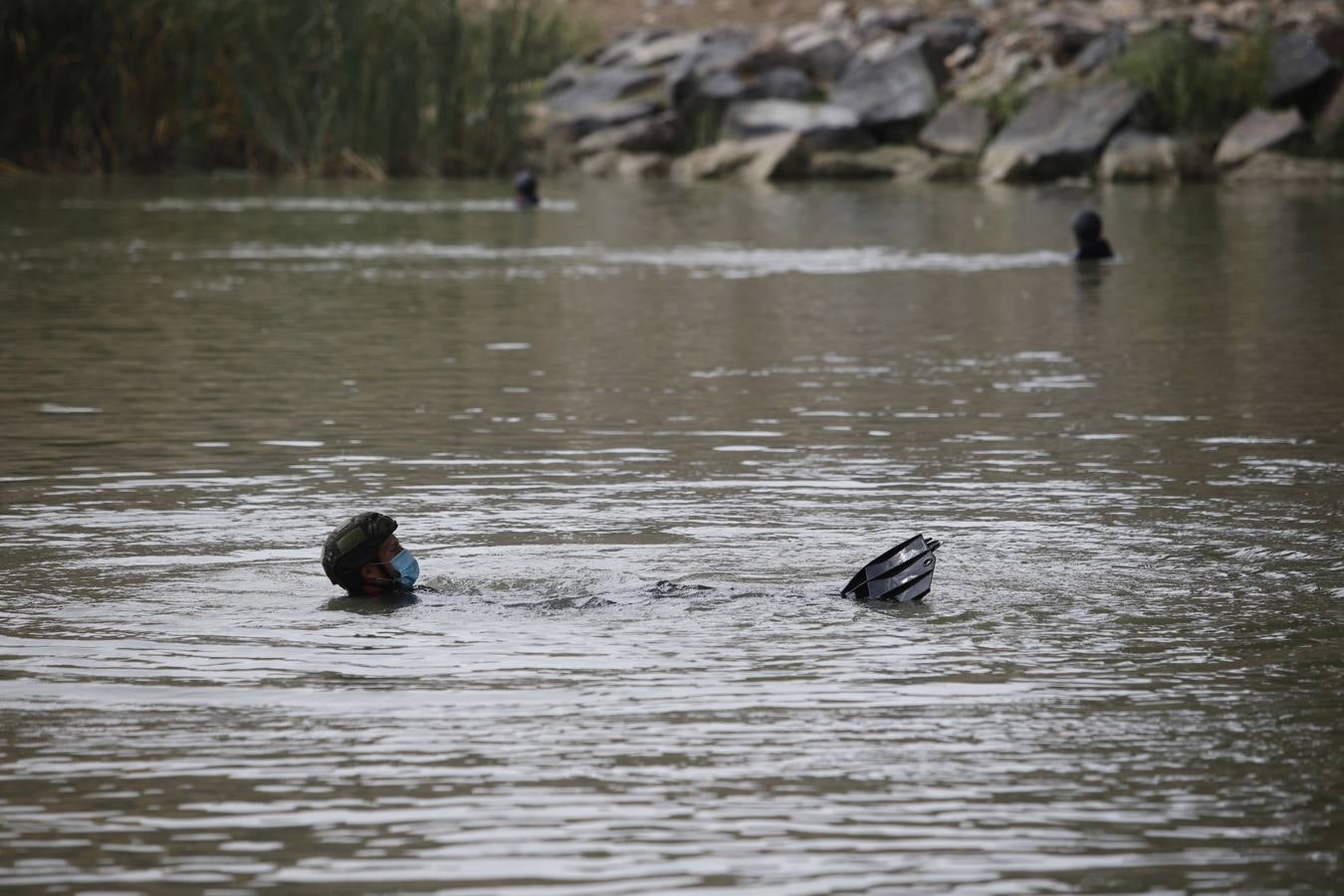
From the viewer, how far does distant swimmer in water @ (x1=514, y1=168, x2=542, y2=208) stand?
3247cm

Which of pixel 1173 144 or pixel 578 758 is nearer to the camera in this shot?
pixel 578 758

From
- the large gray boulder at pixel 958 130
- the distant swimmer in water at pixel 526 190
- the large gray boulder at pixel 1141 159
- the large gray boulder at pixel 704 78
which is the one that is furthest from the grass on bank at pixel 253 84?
the large gray boulder at pixel 1141 159

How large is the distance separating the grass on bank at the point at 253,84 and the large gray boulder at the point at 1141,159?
1049 centimetres

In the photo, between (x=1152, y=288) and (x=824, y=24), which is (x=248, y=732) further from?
(x=824, y=24)

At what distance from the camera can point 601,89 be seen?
172 feet

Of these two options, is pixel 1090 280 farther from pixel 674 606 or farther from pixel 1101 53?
pixel 1101 53

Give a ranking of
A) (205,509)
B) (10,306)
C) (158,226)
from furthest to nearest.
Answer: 1. (158,226)
2. (10,306)
3. (205,509)

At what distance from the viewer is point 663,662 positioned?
6898 millimetres

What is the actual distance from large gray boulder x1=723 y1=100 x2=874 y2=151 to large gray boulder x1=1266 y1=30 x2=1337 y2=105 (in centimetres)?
812

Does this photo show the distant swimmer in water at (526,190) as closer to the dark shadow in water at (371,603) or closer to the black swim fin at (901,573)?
the dark shadow in water at (371,603)

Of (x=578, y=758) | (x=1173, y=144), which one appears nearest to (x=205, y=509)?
(x=578, y=758)

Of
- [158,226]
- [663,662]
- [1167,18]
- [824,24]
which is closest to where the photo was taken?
[663,662]

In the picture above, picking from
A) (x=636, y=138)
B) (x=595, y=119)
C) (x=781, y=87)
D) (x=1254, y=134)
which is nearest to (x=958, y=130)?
(x=781, y=87)

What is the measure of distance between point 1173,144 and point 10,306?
1067 inches
